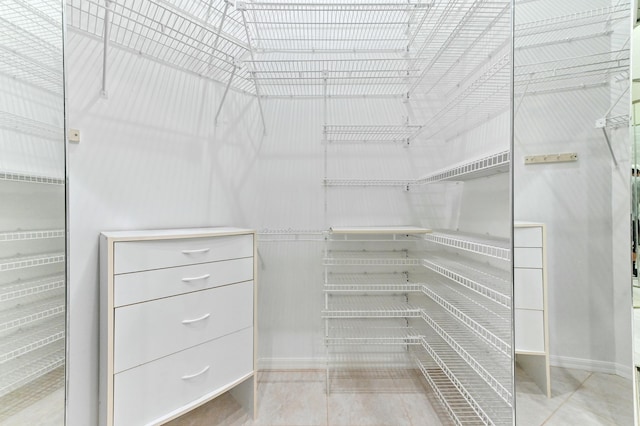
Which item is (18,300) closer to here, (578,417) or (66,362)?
(66,362)

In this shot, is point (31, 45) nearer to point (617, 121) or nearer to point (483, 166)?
point (483, 166)

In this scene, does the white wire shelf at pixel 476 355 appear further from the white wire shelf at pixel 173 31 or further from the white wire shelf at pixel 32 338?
the white wire shelf at pixel 173 31

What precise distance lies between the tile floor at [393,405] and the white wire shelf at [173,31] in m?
1.76

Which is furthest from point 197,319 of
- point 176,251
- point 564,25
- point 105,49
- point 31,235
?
point 564,25

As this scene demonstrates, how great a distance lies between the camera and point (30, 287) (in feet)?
2.87

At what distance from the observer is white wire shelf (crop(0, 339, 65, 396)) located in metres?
0.82

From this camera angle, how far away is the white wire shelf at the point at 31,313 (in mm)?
830

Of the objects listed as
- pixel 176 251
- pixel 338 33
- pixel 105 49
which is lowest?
pixel 176 251

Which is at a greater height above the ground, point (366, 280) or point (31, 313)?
point (31, 313)

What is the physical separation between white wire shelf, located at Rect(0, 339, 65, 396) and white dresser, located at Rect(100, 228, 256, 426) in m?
0.14

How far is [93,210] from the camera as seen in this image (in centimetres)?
118

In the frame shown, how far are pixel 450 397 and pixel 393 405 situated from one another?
1.06 feet

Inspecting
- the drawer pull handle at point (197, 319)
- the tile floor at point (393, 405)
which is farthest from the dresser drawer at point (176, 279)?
the tile floor at point (393, 405)

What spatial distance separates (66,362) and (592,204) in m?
1.77
